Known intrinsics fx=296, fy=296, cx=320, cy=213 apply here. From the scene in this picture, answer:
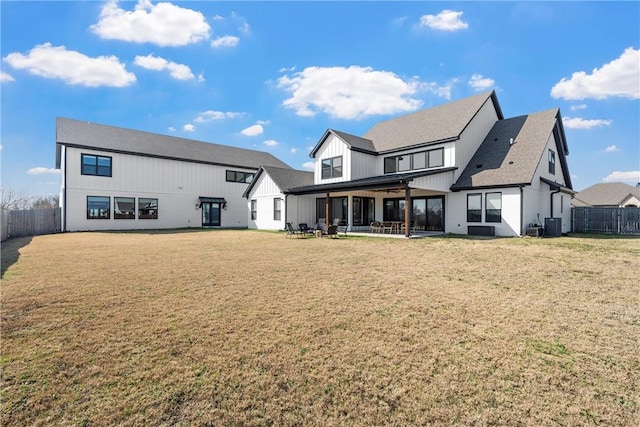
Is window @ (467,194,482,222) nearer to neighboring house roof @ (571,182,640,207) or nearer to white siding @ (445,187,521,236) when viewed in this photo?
white siding @ (445,187,521,236)

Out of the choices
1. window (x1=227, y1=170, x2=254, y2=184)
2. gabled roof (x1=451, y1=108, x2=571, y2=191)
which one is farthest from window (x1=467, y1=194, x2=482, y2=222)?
window (x1=227, y1=170, x2=254, y2=184)

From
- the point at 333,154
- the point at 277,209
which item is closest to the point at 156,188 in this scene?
the point at 277,209

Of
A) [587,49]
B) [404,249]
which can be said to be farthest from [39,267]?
[587,49]

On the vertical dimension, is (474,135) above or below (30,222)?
above

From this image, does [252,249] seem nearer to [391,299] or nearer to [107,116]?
[391,299]

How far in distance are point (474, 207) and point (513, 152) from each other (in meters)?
4.40

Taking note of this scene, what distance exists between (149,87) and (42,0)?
10490 millimetres

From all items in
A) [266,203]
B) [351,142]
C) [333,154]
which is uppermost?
[351,142]

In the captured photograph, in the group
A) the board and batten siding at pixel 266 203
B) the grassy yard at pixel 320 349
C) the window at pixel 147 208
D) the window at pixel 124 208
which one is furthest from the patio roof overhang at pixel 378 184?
the window at pixel 124 208

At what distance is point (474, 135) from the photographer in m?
19.9

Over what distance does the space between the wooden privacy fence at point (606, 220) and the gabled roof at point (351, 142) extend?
15874 millimetres

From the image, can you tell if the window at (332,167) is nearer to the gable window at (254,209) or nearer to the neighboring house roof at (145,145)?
the gable window at (254,209)

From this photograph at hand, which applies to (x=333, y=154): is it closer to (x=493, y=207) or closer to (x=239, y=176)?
(x=493, y=207)

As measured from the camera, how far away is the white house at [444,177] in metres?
16.5
